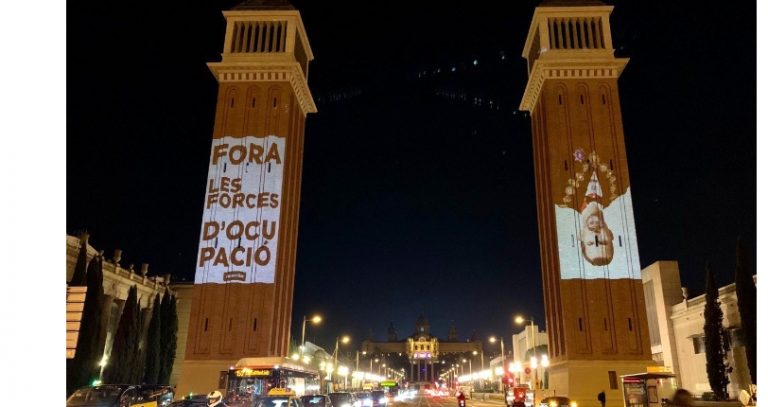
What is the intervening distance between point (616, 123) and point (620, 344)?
18022 millimetres

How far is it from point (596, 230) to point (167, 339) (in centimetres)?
3891

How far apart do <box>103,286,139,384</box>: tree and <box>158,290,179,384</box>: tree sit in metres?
4.46

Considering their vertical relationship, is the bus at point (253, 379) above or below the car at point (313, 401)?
above

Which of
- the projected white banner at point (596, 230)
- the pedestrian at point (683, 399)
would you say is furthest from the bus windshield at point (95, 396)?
the projected white banner at point (596, 230)

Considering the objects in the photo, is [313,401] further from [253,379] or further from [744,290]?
[744,290]

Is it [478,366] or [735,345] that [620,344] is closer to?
[735,345]

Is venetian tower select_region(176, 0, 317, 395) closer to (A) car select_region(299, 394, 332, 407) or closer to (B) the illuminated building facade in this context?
(B) the illuminated building facade

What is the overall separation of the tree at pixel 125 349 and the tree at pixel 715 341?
43661mm

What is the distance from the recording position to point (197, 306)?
45.7 metres

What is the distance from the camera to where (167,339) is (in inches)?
2152

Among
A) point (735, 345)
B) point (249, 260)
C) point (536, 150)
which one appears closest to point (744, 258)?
point (735, 345)

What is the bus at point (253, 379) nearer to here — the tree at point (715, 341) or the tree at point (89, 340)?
the tree at point (89, 340)

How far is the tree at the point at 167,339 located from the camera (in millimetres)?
53438

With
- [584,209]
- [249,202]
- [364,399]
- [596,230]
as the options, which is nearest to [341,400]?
[364,399]
